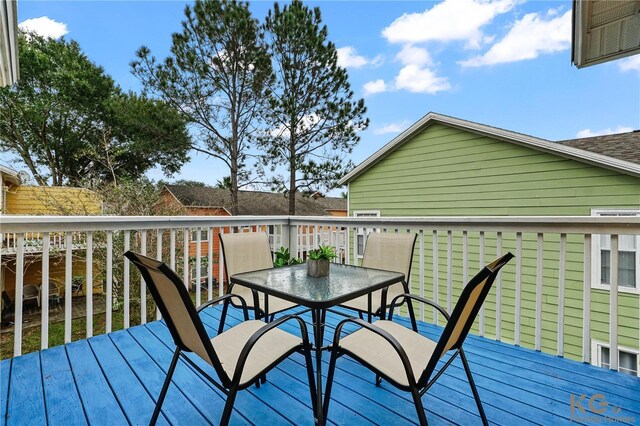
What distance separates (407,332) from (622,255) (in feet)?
16.5

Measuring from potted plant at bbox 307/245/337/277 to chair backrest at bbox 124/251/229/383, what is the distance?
3.37 feet

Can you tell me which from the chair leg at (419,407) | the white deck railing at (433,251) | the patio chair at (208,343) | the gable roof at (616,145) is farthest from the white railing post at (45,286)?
the gable roof at (616,145)

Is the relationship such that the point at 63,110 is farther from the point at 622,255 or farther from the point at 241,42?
the point at 622,255

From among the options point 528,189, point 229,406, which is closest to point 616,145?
point 528,189

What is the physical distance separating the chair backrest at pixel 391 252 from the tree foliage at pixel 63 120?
33.4ft

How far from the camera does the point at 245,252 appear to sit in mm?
2828

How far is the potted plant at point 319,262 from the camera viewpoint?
225 cm

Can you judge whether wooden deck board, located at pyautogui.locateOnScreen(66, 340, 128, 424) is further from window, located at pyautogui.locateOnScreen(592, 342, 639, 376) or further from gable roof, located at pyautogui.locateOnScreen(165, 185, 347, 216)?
gable roof, located at pyautogui.locateOnScreen(165, 185, 347, 216)

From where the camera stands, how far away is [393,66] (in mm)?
9078

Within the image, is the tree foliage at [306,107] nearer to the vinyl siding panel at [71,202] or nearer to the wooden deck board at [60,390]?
the vinyl siding panel at [71,202]

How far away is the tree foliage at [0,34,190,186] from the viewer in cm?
1193

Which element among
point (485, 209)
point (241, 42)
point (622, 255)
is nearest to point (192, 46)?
point (241, 42)

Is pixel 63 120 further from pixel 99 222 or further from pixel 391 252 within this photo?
pixel 391 252

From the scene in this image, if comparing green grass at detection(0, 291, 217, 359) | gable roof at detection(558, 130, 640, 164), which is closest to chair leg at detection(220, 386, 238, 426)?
green grass at detection(0, 291, 217, 359)
